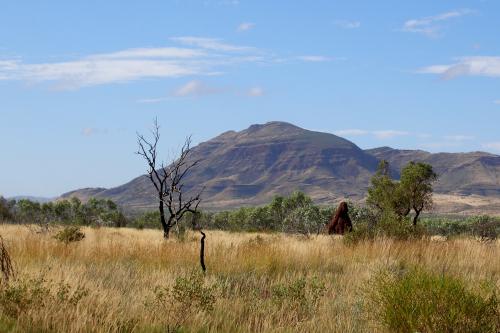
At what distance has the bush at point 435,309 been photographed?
6246 millimetres

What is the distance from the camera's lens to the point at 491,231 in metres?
25.8

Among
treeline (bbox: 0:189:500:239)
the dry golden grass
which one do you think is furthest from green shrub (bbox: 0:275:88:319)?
treeline (bbox: 0:189:500:239)

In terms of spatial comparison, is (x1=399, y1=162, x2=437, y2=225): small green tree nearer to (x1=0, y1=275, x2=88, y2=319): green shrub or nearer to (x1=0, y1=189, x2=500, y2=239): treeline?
(x1=0, y1=189, x2=500, y2=239): treeline

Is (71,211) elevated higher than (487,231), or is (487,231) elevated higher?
(71,211)

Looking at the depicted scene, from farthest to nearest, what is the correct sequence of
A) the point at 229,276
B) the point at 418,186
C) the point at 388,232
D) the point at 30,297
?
1. the point at 418,186
2. the point at 388,232
3. the point at 229,276
4. the point at 30,297

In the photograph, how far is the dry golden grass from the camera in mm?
6469

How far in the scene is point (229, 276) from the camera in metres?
9.88

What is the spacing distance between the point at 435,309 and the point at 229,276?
4182mm

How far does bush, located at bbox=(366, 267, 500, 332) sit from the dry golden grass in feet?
1.24

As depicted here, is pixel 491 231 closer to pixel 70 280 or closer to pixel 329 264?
pixel 329 264

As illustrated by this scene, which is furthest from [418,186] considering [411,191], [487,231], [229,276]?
[229,276]

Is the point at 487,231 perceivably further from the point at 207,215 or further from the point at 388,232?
the point at 207,215

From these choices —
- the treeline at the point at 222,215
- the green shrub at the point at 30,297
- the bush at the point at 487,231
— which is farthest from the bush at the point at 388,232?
the treeline at the point at 222,215

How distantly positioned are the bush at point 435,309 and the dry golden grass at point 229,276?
14.9 inches
